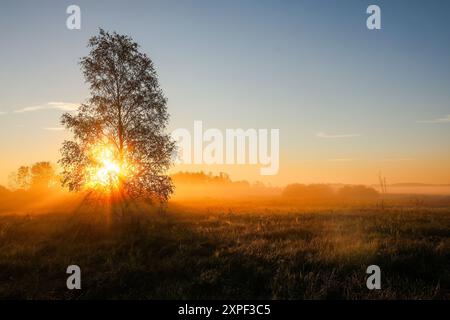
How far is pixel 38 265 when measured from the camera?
500 inches

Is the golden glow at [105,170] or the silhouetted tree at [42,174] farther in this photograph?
the silhouetted tree at [42,174]

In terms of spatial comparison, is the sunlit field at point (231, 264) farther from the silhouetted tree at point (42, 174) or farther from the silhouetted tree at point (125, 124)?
the silhouetted tree at point (42, 174)

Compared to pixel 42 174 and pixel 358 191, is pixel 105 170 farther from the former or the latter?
pixel 358 191

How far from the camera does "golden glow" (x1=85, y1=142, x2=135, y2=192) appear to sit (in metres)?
22.4

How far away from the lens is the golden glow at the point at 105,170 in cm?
2241

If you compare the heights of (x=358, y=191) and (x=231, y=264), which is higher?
(x=231, y=264)

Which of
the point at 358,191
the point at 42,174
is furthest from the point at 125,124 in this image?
the point at 358,191

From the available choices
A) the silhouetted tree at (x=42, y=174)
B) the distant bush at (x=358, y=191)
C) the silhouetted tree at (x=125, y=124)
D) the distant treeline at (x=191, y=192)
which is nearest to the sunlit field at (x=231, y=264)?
the silhouetted tree at (x=125, y=124)

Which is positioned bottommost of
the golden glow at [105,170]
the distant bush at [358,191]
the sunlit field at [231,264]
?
the distant bush at [358,191]

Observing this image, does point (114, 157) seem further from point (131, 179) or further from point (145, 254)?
point (145, 254)

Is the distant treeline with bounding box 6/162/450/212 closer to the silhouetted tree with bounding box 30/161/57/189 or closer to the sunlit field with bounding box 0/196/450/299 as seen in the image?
the silhouetted tree with bounding box 30/161/57/189

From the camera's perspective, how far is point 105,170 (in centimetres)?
2262

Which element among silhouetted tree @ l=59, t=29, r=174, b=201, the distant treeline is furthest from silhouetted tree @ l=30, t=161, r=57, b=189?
silhouetted tree @ l=59, t=29, r=174, b=201
